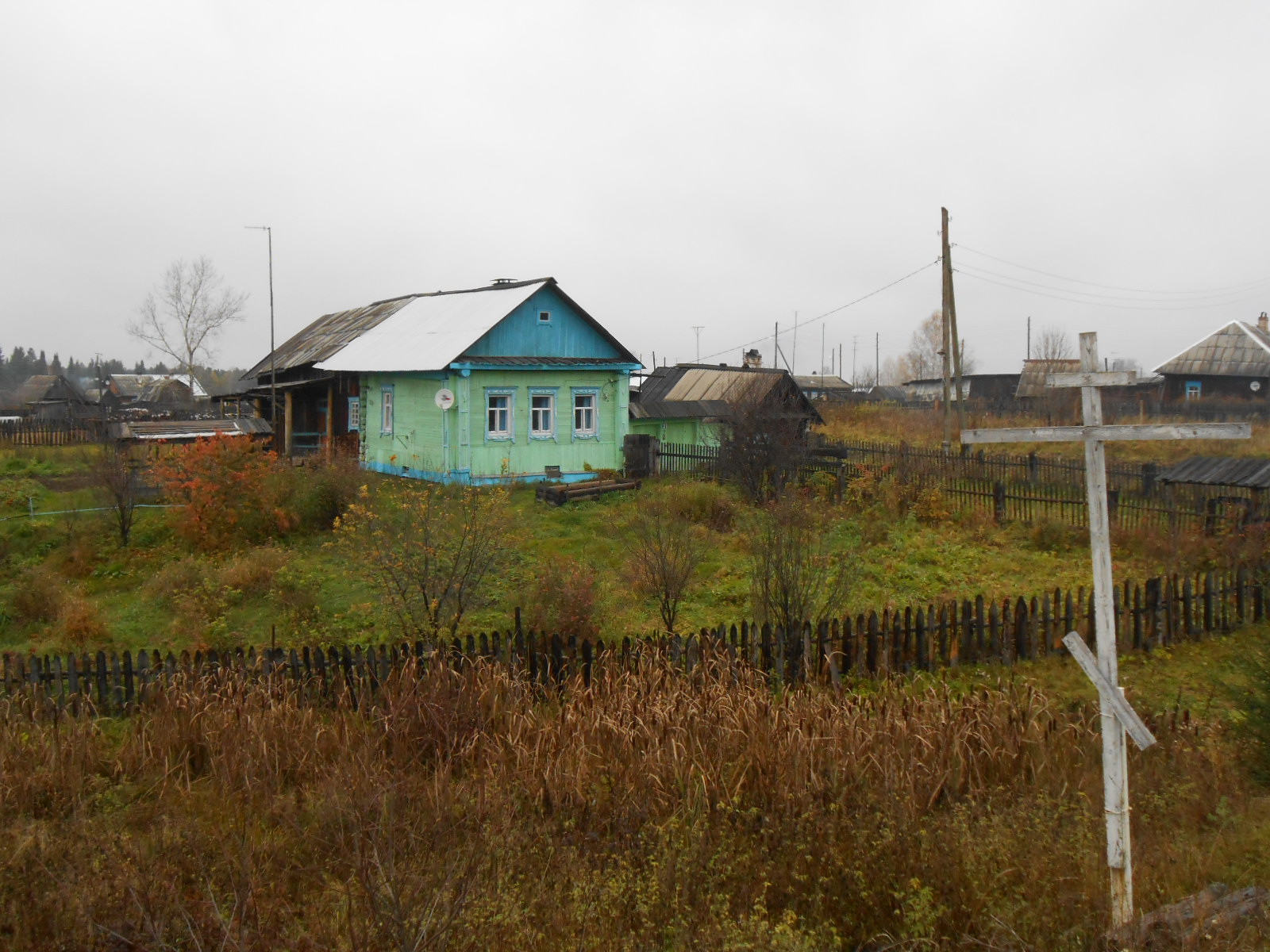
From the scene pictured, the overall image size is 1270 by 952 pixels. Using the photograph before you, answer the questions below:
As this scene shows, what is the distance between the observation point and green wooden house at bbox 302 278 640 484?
18.9 metres

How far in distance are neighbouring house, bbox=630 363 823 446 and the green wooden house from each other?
4.54 feet

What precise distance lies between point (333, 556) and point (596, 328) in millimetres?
9298

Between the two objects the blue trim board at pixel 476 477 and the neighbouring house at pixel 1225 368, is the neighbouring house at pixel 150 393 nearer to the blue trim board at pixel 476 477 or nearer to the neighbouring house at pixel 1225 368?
the blue trim board at pixel 476 477

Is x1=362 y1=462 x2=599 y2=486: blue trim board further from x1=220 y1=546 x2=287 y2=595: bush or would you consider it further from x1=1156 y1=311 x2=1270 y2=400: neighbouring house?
x1=1156 y1=311 x2=1270 y2=400: neighbouring house

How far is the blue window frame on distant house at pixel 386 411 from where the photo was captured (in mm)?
21141

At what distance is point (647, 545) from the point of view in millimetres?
9891

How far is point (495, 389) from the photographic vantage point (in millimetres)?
19281

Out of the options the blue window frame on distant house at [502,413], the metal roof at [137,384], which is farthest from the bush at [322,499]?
the metal roof at [137,384]

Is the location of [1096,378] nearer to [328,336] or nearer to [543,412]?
[543,412]

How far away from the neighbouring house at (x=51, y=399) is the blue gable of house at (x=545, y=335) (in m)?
20.6

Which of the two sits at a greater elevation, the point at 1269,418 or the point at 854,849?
the point at 1269,418

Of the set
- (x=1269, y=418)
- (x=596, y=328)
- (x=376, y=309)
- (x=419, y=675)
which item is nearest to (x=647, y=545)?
(x=419, y=675)

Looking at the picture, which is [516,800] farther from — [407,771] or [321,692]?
[321,692]

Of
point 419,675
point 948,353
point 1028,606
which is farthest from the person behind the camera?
point 948,353
